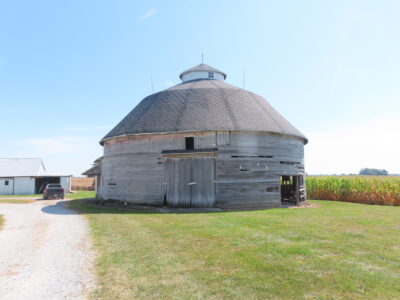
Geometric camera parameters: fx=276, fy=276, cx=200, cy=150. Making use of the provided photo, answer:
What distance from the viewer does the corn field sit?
22062 mm

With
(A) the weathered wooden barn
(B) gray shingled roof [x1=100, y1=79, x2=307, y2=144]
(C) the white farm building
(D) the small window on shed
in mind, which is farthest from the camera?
(C) the white farm building

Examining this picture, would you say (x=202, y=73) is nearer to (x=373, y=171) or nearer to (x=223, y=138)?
(x=223, y=138)

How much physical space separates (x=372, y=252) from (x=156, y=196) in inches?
499

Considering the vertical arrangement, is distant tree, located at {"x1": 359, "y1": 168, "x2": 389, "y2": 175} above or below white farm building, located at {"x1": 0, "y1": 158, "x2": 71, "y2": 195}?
above

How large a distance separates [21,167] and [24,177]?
2.41 meters

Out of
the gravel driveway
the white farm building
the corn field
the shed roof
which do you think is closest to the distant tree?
the corn field

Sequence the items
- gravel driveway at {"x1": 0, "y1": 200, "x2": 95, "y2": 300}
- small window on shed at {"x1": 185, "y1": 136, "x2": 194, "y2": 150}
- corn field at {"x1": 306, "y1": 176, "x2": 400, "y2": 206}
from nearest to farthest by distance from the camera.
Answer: gravel driveway at {"x1": 0, "y1": 200, "x2": 95, "y2": 300} < small window on shed at {"x1": 185, "y1": 136, "x2": 194, "y2": 150} < corn field at {"x1": 306, "y1": 176, "x2": 400, "y2": 206}

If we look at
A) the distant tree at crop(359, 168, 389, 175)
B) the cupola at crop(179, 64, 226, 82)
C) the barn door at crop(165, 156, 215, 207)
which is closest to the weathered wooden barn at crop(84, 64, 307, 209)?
the barn door at crop(165, 156, 215, 207)

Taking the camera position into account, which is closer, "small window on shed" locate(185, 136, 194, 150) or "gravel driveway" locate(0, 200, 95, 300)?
"gravel driveway" locate(0, 200, 95, 300)

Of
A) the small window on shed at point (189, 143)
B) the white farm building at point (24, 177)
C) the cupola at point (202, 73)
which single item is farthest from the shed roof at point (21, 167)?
the small window on shed at point (189, 143)

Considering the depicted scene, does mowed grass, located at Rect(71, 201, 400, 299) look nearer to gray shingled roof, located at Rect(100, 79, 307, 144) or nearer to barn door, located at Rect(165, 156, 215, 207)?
barn door, located at Rect(165, 156, 215, 207)

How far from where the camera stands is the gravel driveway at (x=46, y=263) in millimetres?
4958

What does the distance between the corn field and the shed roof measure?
36277mm

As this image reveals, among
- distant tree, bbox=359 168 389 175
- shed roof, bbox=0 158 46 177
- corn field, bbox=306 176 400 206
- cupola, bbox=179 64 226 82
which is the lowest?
corn field, bbox=306 176 400 206
